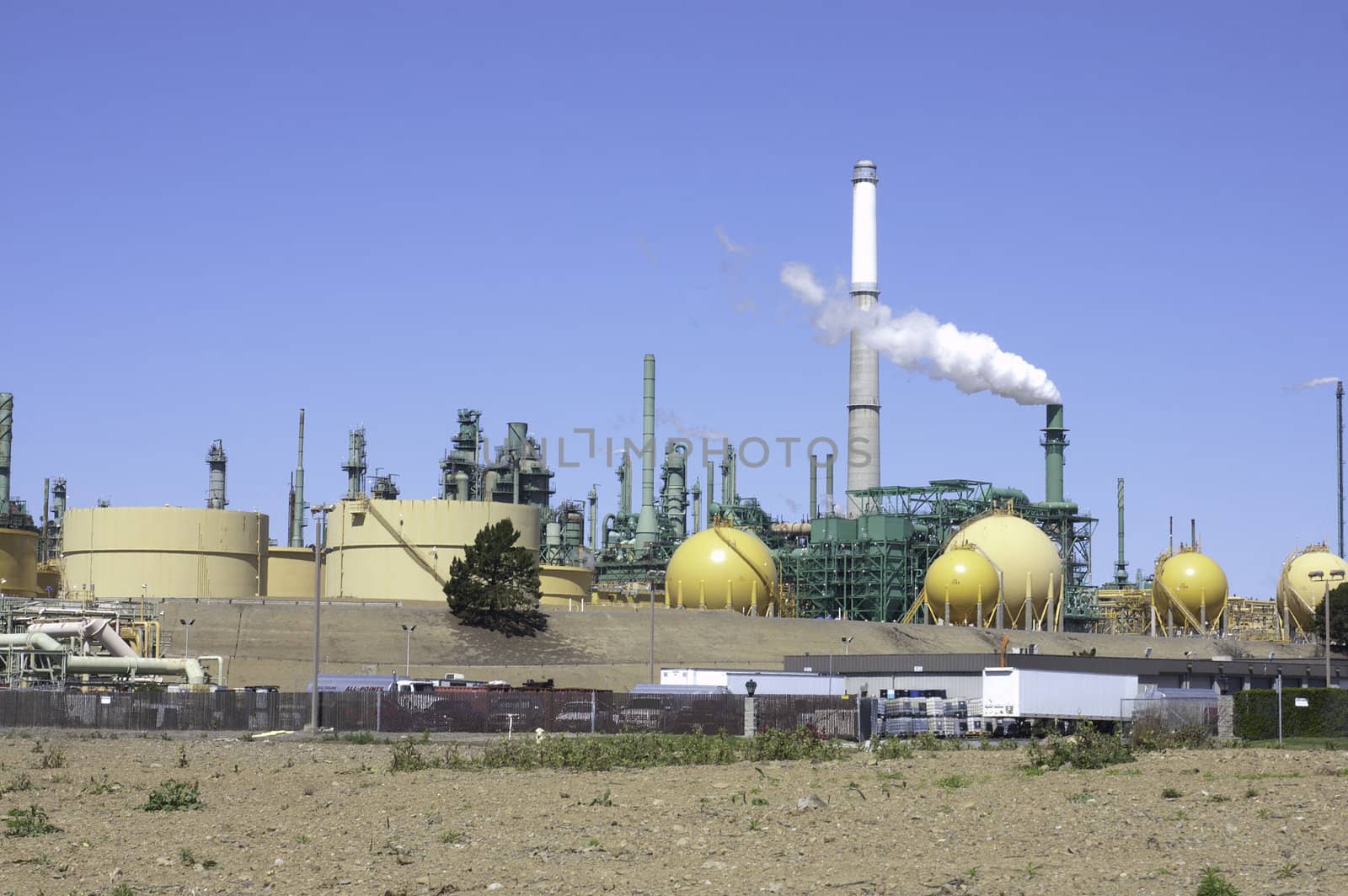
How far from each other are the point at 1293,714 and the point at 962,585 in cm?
4557

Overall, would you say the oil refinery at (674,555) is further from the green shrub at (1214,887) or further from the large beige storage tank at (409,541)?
the green shrub at (1214,887)

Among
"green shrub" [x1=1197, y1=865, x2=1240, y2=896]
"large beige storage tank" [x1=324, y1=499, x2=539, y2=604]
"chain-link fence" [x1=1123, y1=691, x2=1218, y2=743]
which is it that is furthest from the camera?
"large beige storage tank" [x1=324, y1=499, x2=539, y2=604]

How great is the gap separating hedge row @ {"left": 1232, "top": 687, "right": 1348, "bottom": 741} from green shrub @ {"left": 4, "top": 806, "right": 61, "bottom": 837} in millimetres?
32789

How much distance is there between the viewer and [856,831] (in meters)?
24.5

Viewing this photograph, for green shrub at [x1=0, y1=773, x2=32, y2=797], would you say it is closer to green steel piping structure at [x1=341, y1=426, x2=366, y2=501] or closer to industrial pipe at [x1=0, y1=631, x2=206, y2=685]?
industrial pipe at [x1=0, y1=631, x2=206, y2=685]

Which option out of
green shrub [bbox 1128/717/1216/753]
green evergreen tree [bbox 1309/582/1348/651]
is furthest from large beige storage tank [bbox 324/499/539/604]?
green shrub [bbox 1128/717/1216/753]

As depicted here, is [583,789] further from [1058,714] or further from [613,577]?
[613,577]

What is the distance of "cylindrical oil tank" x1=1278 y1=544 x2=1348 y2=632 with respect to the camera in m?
113

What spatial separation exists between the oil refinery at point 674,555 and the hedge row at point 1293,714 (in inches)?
1075

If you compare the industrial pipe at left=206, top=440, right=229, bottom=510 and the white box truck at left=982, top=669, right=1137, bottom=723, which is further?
the industrial pipe at left=206, top=440, right=229, bottom=510

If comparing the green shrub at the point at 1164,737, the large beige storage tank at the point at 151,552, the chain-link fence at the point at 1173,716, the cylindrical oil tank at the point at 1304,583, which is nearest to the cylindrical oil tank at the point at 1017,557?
the cylindrical oil tank at the point at 1304,583

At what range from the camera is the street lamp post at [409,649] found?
7298cm

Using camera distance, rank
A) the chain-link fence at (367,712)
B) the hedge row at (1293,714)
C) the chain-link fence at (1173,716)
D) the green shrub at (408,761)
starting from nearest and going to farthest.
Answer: the green shrub at (408,761) < the chain-link fence at (1173,716) < the hedge row at (1293,714) < the chain-link fence at (367,712)

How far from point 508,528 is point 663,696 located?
3903cm
